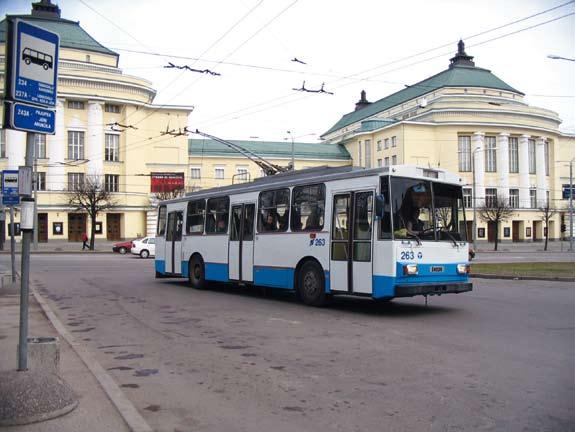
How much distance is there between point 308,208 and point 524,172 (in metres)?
77.8

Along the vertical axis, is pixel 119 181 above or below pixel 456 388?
above

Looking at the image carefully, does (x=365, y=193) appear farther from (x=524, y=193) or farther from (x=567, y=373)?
(x=524, y=193)

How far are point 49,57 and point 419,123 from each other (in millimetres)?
76658

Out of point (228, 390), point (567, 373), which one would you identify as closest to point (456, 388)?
point (567, 373)

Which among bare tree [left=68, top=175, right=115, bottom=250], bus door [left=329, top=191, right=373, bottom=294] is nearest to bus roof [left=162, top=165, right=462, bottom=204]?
bus door [left=329, top=191, right=373, bottom=294]

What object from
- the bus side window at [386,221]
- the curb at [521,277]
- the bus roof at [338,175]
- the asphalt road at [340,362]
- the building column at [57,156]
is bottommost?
the asphalt road at [340,362]

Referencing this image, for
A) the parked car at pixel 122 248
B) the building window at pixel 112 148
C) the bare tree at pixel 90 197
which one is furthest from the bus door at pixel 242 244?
the building window at pixel 112 148

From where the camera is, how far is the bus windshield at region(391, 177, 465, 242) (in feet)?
38.8

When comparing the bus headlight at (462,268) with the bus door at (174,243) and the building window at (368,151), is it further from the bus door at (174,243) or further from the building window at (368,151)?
the building window at (368,151)

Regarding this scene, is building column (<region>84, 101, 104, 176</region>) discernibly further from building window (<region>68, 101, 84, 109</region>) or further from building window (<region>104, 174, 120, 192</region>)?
building window (<region>104, 174, 120, 192</region>)

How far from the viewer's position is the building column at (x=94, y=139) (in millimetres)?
66688

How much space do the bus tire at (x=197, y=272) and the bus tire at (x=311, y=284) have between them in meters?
4.99

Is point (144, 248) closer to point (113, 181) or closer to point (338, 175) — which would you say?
point (113, 181)

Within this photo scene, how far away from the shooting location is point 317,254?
13.3m
